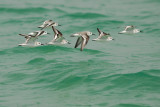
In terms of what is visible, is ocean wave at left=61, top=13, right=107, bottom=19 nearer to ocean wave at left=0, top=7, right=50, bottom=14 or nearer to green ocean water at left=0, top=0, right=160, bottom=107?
green ocean water at left=0, top=0, right=160, bottom=107

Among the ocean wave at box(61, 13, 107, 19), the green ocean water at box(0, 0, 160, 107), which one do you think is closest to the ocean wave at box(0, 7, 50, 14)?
the green ocean water at box(0, 0, 160, 107)

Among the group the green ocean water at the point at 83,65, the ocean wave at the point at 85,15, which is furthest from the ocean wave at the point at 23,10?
the ocean wave at the point at 85,15

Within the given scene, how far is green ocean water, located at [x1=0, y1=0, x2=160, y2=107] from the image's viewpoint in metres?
18.1

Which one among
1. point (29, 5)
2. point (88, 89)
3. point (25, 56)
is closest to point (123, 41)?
point (25, 56)

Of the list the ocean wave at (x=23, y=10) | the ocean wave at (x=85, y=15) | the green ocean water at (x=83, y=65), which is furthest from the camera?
the ocean wave at (x=23, y=10)

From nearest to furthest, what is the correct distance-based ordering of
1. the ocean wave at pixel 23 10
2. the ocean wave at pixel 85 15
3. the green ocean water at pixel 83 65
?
the green ocean water at pixel 83 65, the ocean wave at pixel 85 15, the ocean wave at pixel 23 10

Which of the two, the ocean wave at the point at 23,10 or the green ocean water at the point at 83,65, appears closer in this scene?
the green ocean water at the point at 83,65

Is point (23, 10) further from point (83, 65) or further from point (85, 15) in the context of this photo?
point (83, 65)

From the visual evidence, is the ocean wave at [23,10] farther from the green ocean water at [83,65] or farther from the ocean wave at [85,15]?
the ocean wave at [85,15]

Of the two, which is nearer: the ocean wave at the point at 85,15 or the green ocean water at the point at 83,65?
the green ocean water at the point at 83,65

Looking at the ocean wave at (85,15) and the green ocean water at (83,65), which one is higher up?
the ocean wave at (85,15)

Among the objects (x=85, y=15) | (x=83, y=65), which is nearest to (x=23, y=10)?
(x=85, y=15)

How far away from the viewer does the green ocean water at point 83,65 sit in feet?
59.3

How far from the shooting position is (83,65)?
22031mm
